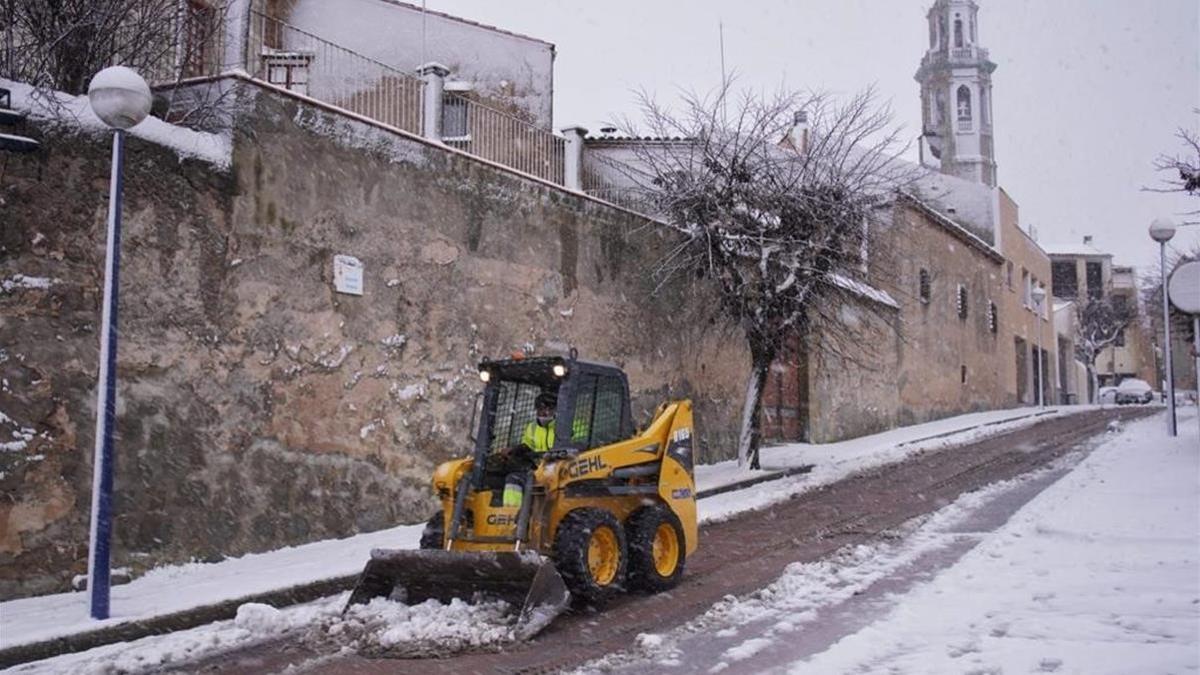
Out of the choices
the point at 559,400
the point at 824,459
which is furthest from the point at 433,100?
the point at 824,459

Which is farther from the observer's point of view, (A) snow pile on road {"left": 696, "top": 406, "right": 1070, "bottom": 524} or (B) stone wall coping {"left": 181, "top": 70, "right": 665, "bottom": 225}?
(A) snow pile on road {"left": 696, "top": 406, "right": 1070, "bottom": 524}

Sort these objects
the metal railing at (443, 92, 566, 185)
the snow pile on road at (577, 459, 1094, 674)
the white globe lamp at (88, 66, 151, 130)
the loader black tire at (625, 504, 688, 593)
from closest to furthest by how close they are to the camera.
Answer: the snow pile on road at (577, 459, 1094, 674)
the white globe lamp at (88, 66, 151, 130)
the loader black tire at (625, 504, 688, 593)
the metal railing at (443, 92, 566, 185)

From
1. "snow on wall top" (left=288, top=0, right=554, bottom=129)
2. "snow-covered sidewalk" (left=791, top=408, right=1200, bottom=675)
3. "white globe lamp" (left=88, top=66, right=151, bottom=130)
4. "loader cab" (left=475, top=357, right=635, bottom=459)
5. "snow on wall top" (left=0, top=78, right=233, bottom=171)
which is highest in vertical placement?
"snow on wall top" (left=288, top=0, right=554, bottom=129)

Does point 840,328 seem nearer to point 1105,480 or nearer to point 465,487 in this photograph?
point 1105,480

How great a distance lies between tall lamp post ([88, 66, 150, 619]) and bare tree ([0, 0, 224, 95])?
4.79 feet

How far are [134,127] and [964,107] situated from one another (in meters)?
74.2

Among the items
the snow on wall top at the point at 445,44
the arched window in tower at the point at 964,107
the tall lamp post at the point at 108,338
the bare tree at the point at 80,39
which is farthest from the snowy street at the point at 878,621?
the arched window in tower at the point at 964,107

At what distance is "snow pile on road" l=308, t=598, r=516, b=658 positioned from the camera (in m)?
6.43

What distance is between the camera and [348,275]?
11.0m

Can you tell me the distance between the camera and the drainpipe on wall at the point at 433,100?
1409 cm

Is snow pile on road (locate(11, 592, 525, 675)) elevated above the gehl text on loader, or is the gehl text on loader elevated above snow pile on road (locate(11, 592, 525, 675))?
the gehl text on loader

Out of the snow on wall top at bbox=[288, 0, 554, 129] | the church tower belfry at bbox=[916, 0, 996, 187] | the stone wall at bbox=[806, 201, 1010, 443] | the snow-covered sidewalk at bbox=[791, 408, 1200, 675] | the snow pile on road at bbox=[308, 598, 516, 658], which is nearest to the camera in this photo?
the snow-covered sidewalk at bbox=[791, 408, 1200, 675]

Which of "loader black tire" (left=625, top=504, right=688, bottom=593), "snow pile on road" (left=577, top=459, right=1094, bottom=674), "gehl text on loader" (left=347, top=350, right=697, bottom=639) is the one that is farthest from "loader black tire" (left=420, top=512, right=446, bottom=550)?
"snow pile on road" (left=577, top=459, right=1094, bottom=674)

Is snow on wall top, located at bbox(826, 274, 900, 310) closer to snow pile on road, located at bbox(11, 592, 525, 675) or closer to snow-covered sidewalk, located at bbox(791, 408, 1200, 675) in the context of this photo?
snow-covered sidewalk, located at bbox(791, 408, 1200, 675)
